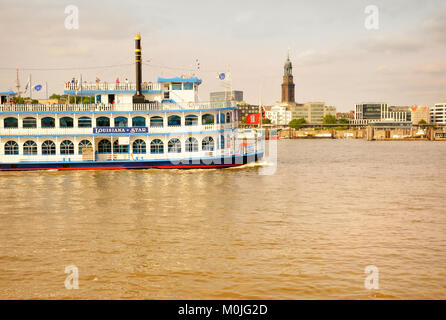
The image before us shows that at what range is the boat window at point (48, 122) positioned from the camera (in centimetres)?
4212

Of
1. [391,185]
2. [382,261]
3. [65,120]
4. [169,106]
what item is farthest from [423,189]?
[65,120]

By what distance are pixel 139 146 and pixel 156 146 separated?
1.69 m

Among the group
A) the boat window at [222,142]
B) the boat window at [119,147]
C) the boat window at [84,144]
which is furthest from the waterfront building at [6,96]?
the boat window at [222,142]

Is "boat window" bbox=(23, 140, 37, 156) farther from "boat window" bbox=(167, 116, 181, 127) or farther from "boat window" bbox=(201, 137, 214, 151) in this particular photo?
"boat window" bbox=(201, 137, 214, 151)

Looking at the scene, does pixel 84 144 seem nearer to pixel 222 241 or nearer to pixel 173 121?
pixel 173 121

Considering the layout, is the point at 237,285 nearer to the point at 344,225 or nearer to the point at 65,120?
the point at 344,225

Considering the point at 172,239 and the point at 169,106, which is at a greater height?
the point at 169,106

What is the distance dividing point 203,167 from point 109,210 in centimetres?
1998

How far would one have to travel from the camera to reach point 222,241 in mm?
16328

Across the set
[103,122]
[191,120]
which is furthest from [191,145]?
[103,122]

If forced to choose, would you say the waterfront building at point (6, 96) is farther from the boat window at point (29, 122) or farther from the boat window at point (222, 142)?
the boat window at point (222, 142)

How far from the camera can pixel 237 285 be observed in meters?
12.0

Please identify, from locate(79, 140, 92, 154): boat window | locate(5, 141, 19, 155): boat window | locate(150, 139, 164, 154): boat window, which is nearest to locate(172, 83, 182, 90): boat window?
locate(150, 139, 164, 154): boat window

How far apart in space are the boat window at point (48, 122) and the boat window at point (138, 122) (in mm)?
7742
